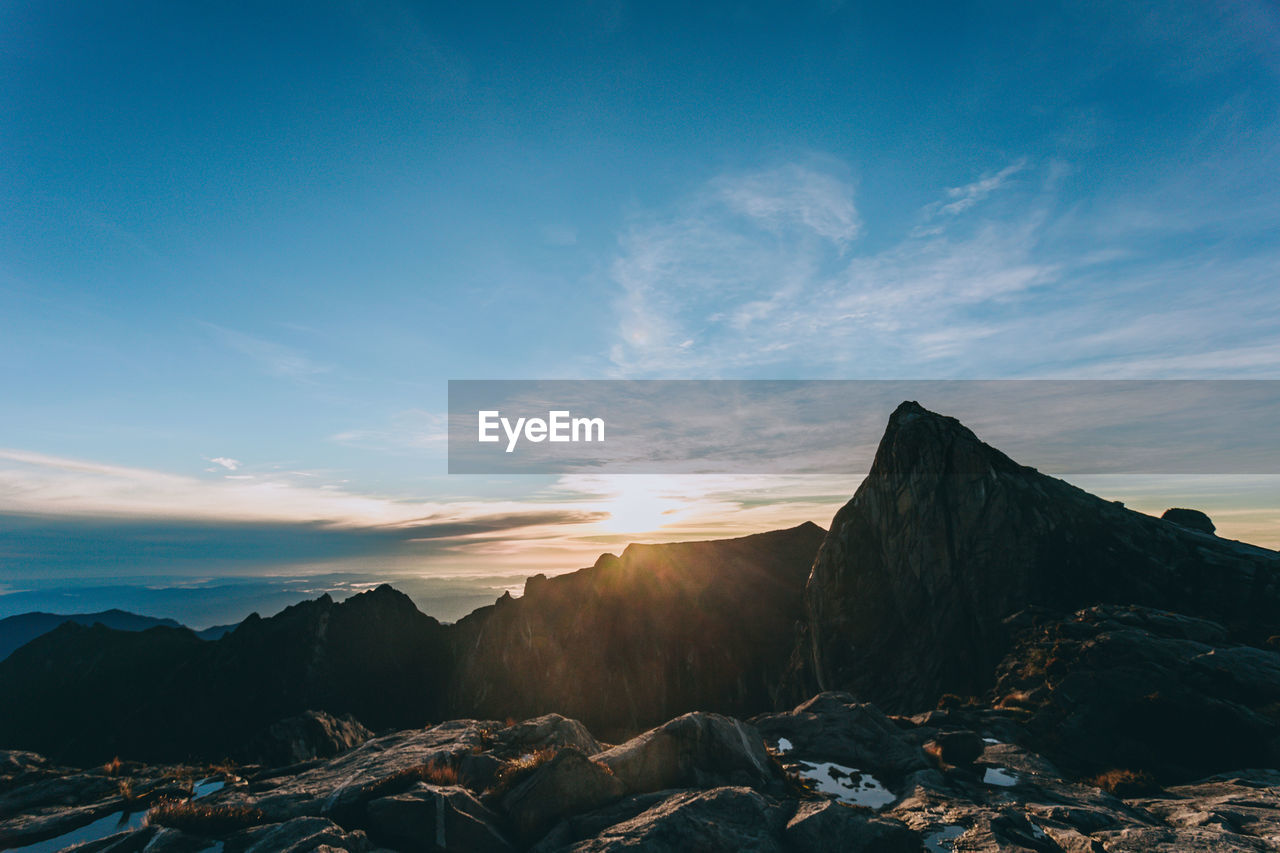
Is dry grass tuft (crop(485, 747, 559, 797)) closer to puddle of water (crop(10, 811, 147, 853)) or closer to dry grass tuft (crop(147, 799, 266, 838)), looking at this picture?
dry grass tuft (crop(147, 799, 266, 838))

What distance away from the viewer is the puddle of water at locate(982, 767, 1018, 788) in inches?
782

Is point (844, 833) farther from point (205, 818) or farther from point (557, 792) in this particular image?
point (205, 818)

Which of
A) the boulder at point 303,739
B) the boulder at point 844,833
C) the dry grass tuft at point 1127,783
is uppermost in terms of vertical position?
the boulder at point 844,833

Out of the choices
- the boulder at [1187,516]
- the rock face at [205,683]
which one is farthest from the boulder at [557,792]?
the rock face at [205,683]

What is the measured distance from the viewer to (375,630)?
17400cm

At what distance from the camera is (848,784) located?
19.7 metres

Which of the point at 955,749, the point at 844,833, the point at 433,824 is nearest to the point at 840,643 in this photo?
the point at 955,749

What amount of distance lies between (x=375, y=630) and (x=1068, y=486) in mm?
187603

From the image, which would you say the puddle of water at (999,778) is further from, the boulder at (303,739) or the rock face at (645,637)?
the rock face at (645,637)

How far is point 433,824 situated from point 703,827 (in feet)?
21.4

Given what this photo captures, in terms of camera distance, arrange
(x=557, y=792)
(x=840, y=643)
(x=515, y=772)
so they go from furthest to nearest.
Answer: (x=840, y=643)
(x=515, y=772)
(x=557, y=792)

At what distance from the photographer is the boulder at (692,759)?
1633 centimetres

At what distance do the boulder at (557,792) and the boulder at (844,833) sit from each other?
5007 mm

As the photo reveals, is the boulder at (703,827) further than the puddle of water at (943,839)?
No
